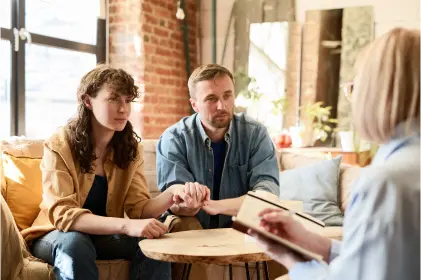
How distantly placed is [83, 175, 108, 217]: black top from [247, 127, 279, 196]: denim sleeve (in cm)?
67

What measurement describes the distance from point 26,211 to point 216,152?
0.94 m

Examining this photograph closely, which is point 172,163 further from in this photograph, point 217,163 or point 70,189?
point 70,189

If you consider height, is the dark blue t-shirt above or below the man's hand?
above

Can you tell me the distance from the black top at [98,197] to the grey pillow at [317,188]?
1.37 m

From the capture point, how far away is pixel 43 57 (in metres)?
4.22

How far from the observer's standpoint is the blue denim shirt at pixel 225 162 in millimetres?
2689

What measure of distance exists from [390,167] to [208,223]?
1735 millimetres

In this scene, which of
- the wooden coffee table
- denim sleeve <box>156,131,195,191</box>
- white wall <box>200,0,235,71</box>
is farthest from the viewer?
white wall <box>200,0,235,71</box>

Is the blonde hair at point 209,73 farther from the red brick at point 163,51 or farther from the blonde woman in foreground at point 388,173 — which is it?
the red brick at point 163,51

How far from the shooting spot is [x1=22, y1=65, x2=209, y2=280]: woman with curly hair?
2.24 m

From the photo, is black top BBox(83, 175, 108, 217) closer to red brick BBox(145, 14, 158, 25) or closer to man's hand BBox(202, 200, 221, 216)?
man's hand BBox(202, 200, 221, 216)

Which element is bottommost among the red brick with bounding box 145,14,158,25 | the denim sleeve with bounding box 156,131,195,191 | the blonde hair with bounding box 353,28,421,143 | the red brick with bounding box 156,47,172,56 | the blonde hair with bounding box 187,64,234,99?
the denim sleeve with bounding box 156,131,195,191

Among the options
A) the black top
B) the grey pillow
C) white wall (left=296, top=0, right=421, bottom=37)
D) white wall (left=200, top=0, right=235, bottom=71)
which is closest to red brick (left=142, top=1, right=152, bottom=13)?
white wall (left=200, top=0, right=235, bottom=71)

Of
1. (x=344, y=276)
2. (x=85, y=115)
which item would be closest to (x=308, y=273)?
(x=344, y=276)
